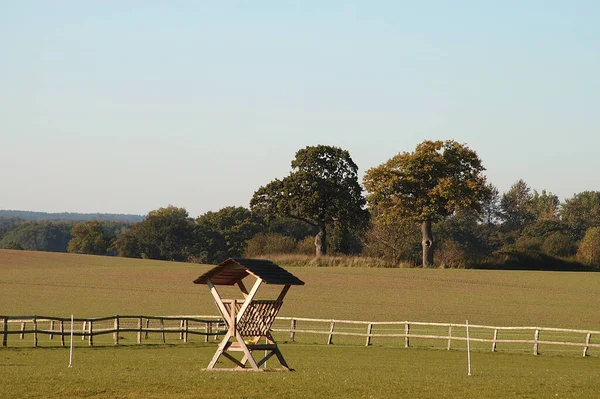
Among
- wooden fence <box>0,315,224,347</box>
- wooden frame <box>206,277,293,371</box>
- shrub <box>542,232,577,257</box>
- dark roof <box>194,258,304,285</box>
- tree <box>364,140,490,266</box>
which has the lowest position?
wooden fence <box>0,315,224,347</box>

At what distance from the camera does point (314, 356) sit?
99.7 ft

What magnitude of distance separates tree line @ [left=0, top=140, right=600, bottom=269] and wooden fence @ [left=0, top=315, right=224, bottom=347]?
34.7m

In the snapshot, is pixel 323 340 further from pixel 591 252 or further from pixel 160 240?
pixel 160 240

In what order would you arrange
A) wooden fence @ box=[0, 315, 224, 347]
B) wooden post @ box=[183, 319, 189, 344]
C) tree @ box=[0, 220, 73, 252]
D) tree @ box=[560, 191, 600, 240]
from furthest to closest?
tree @ box=[0, 220, 73, 252]
tree @ box=[560, 191, 600, 240]
wooden post @ box=[183, 319, 189, 344]
wooden fence @ box=[0, 315, 224, 347]

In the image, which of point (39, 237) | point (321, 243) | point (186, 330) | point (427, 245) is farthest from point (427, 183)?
point (39, 237)

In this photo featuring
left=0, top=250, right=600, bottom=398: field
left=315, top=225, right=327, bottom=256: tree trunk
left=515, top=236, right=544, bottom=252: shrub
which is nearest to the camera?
left=0, top=250, right=600, bottom=398: field

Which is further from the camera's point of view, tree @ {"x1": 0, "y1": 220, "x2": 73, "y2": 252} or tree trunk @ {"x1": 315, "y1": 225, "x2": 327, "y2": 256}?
tree @ {"x1": 0, "y1": 220, "x2": 73, "y2": 252}

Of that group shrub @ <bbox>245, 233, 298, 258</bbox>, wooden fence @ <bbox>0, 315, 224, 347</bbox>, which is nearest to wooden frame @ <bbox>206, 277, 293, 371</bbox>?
wooden fence @ <bbox>0, 315, 224, 347</bbox>

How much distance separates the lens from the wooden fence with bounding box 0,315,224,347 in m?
32.8

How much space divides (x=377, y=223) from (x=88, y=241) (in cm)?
6402

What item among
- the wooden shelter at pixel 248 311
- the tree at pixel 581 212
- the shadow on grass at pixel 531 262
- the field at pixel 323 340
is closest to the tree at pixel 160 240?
the field at pixel 323 340

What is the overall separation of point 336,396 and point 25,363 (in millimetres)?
11068

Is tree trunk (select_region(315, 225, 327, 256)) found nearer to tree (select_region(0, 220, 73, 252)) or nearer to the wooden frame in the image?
the wooden frame

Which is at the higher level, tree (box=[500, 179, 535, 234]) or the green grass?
tree (box=[500, 179, 535, 234])
